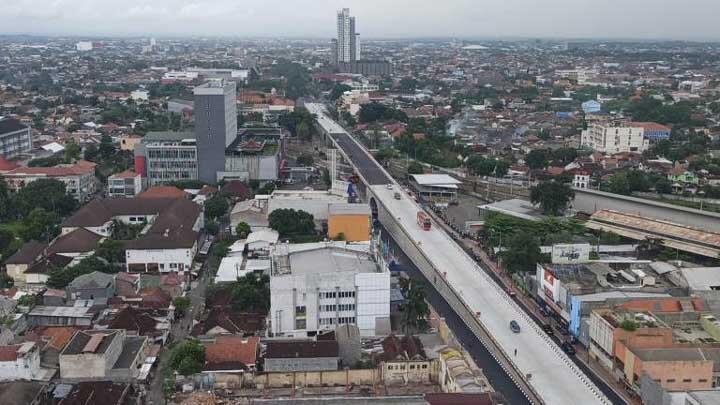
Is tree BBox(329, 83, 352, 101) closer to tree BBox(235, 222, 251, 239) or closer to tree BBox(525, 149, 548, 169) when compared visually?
tree BBox(525, 149, 548, 169)

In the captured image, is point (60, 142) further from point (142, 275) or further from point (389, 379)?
point (389, 379)

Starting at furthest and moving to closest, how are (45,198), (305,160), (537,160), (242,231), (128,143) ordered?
(128,143), (305,160), (537,160), (45,198), (242,231)

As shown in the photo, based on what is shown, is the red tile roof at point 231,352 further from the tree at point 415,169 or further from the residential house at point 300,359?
the tree at point 415,169

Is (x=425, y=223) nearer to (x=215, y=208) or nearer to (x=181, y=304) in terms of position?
(x=215, y=208)

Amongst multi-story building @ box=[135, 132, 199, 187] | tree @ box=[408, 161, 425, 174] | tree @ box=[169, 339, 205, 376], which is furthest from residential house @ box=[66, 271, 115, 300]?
tree @ box=[408, 161, 425, 174]

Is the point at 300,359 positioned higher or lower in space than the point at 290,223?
lower

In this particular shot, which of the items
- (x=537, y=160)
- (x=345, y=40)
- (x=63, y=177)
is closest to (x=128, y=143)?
(x=63, y=177)

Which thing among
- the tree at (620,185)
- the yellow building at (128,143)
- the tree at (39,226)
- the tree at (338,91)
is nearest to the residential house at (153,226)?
the tree at (39,226)
